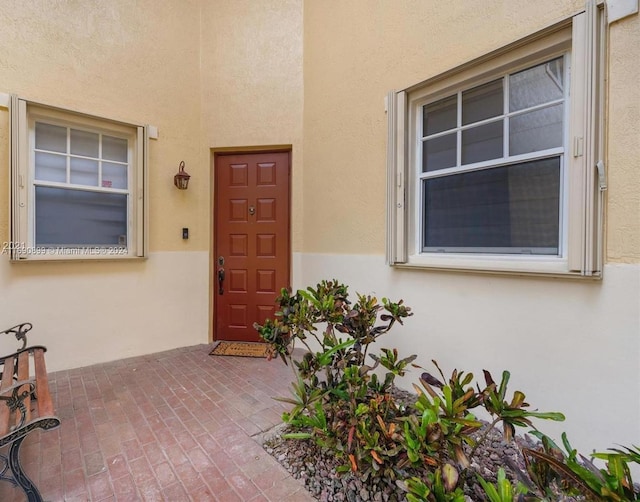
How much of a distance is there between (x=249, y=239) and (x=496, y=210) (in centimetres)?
283

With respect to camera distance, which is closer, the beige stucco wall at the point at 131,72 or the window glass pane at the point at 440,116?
the window glass pane at the point at 440,116

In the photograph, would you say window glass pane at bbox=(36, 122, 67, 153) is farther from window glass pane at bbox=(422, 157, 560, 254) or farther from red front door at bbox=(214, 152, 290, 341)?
window glass pane at bbox=(422, 157, 560, 254)

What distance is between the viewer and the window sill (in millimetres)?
1844

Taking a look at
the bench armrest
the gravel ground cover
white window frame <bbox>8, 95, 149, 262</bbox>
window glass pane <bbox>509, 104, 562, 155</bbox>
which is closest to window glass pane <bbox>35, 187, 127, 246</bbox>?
white window frame <bbox>8, 95, 149, 262</bbox>

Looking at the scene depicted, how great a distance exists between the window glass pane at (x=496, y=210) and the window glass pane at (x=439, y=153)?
12cm

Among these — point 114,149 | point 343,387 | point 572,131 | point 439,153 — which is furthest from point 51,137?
point 572,131

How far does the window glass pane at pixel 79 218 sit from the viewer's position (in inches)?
118

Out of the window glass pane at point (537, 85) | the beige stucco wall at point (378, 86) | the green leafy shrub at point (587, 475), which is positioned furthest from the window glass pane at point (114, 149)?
the green leafy shrub at point (587, 475)

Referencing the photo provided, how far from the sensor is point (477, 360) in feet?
7.14

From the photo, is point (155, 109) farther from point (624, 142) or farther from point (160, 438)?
point (624, 142)

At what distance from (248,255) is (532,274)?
3076 mm

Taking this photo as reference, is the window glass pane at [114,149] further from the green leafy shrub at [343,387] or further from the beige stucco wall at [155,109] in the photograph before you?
the green leafy shrub at [343,387]

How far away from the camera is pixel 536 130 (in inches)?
80.3

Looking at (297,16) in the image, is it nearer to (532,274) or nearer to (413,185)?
(413,185)
